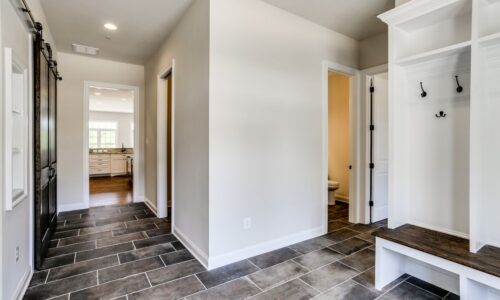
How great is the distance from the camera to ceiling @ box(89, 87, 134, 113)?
736 centimetres

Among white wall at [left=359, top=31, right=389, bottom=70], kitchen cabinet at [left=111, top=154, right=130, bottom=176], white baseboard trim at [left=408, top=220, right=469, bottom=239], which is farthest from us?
kitchen cabinet at [left=111, top=154, right=130, bottom=176]

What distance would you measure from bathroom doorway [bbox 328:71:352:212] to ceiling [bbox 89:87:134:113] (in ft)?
16.1

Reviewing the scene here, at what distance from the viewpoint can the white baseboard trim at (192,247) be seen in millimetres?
2544

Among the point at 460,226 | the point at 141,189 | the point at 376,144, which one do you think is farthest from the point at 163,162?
the point at 460,226

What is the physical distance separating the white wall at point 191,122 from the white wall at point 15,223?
4.67 ft

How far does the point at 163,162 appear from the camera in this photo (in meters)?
4.12

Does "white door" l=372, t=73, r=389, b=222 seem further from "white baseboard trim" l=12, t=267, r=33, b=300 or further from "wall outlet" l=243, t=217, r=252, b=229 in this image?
"white baseboard trim" l=12, t=267, r=33, b=300

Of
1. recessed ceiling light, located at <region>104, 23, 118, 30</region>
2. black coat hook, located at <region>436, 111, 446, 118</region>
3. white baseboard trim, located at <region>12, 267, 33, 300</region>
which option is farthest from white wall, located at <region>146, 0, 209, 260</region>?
black coat hook, located at <region>436, 111, 446, 118</region>

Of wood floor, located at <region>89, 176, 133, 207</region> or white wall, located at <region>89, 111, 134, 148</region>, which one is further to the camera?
white wall, located at <region>89, 111, 134, 148</region>

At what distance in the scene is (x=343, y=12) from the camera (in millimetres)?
3021

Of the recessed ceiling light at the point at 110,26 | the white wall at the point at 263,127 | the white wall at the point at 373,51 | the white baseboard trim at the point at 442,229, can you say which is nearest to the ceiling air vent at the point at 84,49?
the recessed ceiling light at the point at 110,26

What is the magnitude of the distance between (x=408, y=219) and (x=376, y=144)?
5.32ft

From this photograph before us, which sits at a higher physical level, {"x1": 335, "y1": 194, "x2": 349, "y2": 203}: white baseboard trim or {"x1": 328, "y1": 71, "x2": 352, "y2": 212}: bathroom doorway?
{"x1": 328, "y1": 71, "x2": 352, "y2": 212}: bathroom doorway

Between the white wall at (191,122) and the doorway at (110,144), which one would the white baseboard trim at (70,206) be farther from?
the white wall at (191,122)
